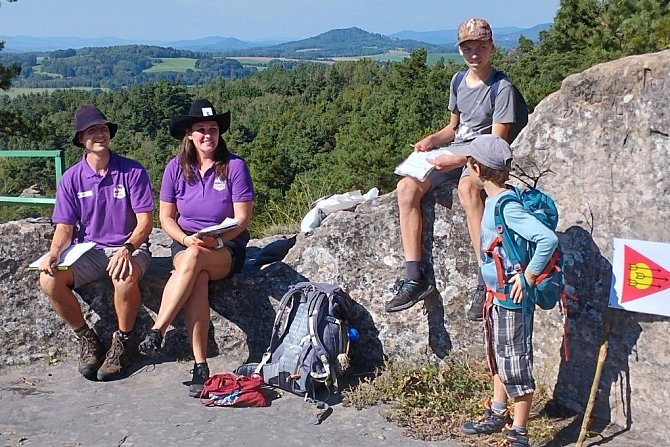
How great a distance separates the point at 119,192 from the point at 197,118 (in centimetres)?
63

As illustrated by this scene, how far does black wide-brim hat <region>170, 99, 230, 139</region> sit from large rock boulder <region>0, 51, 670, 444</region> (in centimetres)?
85

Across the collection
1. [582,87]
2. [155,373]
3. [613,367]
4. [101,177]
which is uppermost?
[582,87]

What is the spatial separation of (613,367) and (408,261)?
112 centimetres

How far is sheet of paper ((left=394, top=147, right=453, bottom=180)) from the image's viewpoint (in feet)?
12.7

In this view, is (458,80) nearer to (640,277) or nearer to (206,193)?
(640,277)

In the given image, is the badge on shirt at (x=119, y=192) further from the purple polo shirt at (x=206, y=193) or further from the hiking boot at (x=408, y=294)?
the hiking boot at (x=408, y=294)

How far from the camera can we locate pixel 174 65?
420 feet

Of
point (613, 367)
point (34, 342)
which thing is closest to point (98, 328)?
point (34, 342)

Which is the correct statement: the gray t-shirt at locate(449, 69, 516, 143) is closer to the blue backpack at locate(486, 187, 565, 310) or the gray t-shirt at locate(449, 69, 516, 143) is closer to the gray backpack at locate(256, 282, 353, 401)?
the blue backpack at locate(486, 187, 565, 310)

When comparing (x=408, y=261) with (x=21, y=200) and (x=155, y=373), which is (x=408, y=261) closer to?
(x=155, y=373)

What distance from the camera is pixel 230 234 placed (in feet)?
13.8

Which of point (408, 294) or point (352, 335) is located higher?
point (408, 294)

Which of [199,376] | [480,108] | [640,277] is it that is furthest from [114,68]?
[640,277]

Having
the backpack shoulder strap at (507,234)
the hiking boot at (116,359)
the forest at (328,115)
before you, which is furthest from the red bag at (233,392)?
the forest at (328,115)
